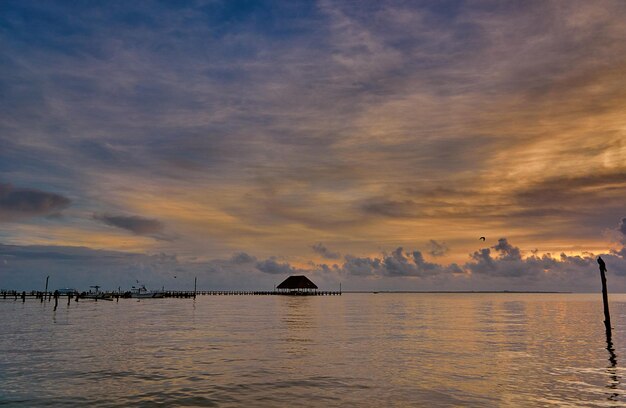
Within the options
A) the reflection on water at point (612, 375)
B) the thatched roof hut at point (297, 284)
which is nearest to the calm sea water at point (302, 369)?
the reflection on water at point (612, 375)

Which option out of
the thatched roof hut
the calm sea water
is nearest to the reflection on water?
the calm sea water

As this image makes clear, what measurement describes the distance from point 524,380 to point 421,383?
210 inches

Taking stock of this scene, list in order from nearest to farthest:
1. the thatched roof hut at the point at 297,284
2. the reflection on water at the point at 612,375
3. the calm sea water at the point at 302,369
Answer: the calm sea water at the point at 302,369
the reflection on water at the point at 612,375
the thatched roof hut at the point at 297,284

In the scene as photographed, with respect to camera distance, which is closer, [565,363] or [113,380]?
[113,380]

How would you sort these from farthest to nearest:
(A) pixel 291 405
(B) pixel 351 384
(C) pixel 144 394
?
(B) pixel 351 384, (C) pixel 144 394, (A) pixel 291 405

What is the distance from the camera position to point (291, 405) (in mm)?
17969

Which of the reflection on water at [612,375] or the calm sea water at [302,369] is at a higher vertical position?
the calm sea water at [302,369]

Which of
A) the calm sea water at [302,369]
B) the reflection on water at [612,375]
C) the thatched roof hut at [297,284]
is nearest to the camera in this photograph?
the calm sea water at [302,369]

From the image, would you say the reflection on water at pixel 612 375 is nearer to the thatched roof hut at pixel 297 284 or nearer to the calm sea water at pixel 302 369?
the calm sea water at pixel 302 369

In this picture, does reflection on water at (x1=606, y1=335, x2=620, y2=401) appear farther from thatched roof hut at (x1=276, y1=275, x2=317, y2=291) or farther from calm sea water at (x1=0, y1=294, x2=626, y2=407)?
thatched roof hut at (x1=276, y1=275, x2=317, y2=291)

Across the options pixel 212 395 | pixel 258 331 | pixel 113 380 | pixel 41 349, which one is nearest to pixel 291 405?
pixel 212 395

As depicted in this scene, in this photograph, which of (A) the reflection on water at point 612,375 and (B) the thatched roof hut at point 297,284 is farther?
(B) the thatched roof hut at point 297,284

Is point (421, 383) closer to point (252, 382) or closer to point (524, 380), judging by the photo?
point (524, 380)

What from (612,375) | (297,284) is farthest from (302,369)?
(297,284)
